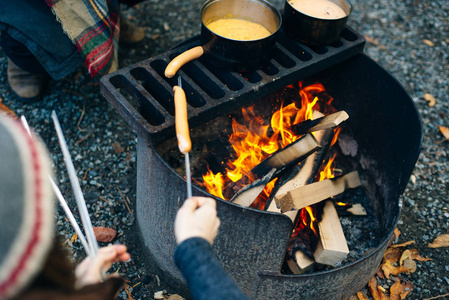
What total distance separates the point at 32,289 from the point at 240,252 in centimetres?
118

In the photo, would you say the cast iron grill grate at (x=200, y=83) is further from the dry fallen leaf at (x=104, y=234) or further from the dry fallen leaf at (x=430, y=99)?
the dry fallen leaf at (x=430, y=99)

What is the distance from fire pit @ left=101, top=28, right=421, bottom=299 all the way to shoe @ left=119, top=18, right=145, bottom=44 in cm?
172

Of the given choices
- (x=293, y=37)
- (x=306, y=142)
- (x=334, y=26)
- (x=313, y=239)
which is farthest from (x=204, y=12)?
(x=313, y=239)

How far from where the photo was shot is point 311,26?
217 centimetres

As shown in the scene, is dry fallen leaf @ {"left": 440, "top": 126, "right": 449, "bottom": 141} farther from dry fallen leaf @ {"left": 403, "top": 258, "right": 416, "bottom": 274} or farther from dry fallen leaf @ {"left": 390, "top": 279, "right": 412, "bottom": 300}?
dry fallen leaf @ {"left": 390, "top": 279, "right": 412, "bottom": 300}

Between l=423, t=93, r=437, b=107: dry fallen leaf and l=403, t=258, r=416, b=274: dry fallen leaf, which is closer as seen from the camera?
l=403, t=258, r=416, b=274: dry fallen leaf

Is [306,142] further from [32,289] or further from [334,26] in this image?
[32,289]

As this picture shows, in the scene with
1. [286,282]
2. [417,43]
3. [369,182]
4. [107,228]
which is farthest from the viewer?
[417,43]

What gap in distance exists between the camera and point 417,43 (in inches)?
166

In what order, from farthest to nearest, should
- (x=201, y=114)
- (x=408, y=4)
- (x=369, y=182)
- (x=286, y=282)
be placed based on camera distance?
(x=408, y=4) < (x=369, y=182) < (x=286, y=282) < (x=201, y=114)

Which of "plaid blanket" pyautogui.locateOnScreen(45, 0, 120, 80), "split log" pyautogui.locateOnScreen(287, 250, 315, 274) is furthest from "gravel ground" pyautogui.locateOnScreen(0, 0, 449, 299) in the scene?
"split log" pyautogui.locateOnScreen(287, 250, 315, 274)

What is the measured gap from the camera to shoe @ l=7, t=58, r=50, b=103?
328cm

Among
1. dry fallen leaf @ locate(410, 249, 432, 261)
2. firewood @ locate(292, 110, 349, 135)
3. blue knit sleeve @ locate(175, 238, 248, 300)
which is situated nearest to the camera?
blue knit sleeve @ locate(175, 238, 248, 300)

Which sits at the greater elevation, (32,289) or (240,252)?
(32,289)
